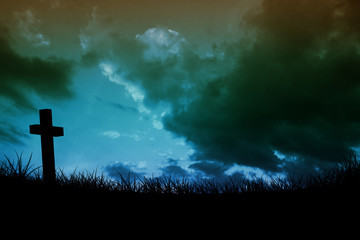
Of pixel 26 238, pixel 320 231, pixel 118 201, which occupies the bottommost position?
pixel 320 231

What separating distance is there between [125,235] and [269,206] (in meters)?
2.46

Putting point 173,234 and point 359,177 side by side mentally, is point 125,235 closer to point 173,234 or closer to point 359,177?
point 173,234

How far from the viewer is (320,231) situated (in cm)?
398

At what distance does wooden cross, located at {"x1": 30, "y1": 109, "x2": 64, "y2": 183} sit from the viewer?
7.14 metres

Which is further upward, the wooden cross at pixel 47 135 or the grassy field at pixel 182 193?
the wooden cross at pixel 47 135

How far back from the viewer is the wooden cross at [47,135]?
7.14 m

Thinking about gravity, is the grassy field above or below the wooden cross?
below

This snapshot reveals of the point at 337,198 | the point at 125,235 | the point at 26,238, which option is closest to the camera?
the point at 26,238

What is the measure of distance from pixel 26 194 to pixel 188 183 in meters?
3.15

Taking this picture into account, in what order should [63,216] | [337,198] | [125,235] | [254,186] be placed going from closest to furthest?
[125,235]
[63,216]
[337,198]
[254,186]

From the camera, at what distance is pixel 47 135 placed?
7418mm

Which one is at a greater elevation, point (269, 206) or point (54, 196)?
point (54, 196)

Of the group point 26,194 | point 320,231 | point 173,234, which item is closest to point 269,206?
point 320,231

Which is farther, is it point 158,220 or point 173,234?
point 158,220
